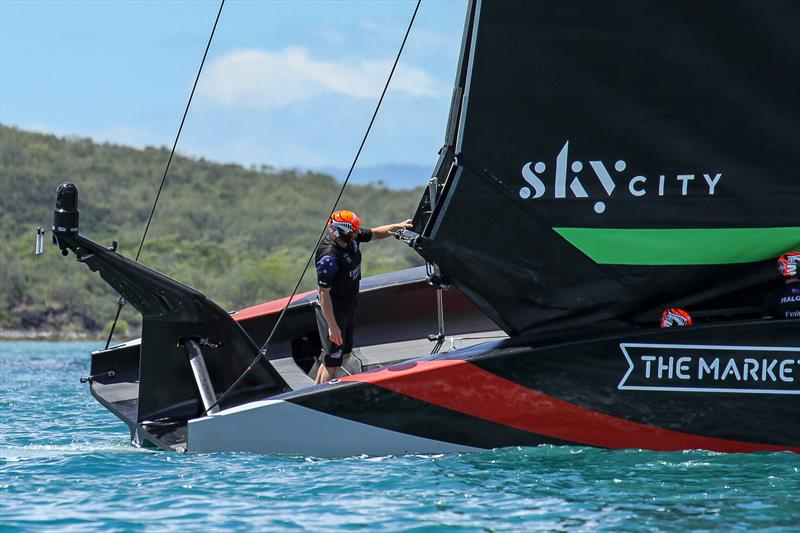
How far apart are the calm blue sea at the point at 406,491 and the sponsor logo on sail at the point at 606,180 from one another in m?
1.38

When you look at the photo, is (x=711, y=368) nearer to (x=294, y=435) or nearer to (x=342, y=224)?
(x=294, y=435)

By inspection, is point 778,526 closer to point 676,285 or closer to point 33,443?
point 676,285

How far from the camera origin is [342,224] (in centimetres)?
702

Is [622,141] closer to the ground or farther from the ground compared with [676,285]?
farther from the ground

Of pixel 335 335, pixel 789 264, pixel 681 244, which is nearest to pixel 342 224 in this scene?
pixel 335 335

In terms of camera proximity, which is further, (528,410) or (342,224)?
(342,224)

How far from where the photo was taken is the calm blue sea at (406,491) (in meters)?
4.92

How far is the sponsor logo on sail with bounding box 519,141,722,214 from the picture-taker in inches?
243

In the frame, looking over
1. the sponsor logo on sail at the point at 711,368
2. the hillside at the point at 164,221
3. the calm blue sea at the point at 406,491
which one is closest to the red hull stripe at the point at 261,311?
the calm blue sea at the point at 406,491

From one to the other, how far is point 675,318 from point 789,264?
2.18 ft

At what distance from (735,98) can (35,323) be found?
999 inches

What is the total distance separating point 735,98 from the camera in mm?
6137

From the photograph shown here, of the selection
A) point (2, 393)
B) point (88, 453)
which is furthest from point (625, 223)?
point (2, 393)

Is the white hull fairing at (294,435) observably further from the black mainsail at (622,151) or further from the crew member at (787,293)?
the crew member at (787,293)
